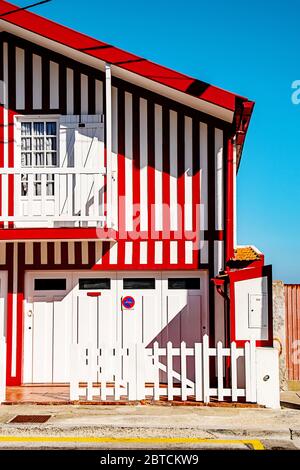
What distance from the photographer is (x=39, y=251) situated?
45.9ft

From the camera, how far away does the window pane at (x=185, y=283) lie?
14.1 m

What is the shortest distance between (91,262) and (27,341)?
2.06 m

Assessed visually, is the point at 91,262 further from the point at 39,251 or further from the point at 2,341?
the point at 2,341

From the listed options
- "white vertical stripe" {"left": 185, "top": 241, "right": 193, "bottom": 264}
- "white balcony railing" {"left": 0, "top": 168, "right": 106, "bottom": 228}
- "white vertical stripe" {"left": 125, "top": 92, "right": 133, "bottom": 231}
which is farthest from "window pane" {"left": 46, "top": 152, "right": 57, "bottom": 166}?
"white vertical stripe" {"left": 185, "top": 241, "right": 193, "bottom": 264}

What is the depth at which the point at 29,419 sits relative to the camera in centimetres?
1027

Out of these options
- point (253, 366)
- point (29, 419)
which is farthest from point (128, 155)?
point (29, 419)

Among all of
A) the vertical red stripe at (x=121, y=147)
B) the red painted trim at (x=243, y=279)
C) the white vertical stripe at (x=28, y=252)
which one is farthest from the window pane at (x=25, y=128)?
the red painted trim at (x=243, y=279)

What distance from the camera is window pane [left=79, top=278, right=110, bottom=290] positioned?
14.2m

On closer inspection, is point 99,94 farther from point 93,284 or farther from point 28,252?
point 93,284

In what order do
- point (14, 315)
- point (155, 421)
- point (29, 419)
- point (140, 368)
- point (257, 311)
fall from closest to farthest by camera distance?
point (155, 421), point (29, 419), point (140, 368), point (257, 311), point (14, 315)

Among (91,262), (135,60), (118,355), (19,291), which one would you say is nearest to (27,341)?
(19,291)

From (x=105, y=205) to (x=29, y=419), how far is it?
497cm

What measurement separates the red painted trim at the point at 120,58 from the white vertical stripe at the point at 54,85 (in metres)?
0.92

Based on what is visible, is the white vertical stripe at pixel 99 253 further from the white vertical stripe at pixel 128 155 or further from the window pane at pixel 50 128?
the window pane at pixel 50 128
